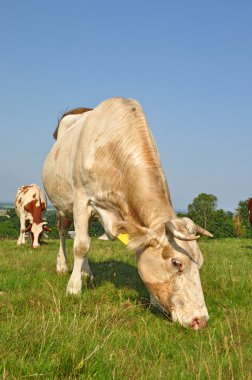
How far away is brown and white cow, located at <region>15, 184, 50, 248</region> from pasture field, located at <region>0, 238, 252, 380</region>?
9880mm

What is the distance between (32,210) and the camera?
19.3 m

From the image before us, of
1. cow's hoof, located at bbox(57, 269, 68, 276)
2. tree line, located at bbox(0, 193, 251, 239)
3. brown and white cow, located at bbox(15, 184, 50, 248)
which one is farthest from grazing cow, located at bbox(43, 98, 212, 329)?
tree line, located at bbox(0, 193, 251, 239)

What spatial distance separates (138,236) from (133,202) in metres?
0.70

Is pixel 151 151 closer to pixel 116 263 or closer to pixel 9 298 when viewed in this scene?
pixel 9 298

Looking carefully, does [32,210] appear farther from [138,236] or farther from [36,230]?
[138,236]

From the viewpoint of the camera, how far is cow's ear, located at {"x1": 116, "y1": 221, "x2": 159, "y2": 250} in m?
5.19

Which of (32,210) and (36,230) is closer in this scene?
(36,230)

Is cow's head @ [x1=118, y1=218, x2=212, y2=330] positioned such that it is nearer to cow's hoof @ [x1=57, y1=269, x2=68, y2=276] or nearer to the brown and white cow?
cow's hoof @ [x1=57, y1=269, x2=68, y2=276]

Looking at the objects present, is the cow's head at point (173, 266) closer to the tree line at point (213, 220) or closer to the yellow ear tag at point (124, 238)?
the yellow ear tag at point (124, 238)

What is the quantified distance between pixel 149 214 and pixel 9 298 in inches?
82.2

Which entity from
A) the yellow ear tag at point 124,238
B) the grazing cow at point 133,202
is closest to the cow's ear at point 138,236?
the grazing cow at point 133,202

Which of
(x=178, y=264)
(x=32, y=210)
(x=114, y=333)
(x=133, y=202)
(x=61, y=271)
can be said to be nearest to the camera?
(x=114, y=333)

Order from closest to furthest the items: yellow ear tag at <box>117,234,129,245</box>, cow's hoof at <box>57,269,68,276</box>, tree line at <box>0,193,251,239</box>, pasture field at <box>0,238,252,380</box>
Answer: pasture field at <box>0,238,252,380</box> < yellow ear tag at <box>117,234,129,245</box> < cow's hoof at <box>57,269,68,276</box> < tree line at <box>0,193,251,239</box>

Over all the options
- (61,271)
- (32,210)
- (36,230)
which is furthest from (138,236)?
(32,210)
